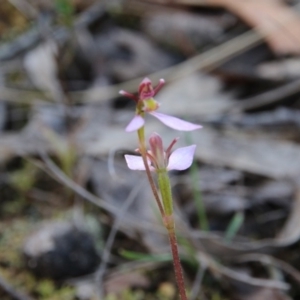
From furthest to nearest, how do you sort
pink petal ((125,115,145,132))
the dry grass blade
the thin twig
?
the thin twig → the dry grass blade → pink petal ((125,115,145,132))

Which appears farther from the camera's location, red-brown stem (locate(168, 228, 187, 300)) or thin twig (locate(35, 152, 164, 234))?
thin twig (locate(35, 152, 164, 234))

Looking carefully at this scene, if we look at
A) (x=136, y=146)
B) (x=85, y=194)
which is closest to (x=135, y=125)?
(x=85, y=194)

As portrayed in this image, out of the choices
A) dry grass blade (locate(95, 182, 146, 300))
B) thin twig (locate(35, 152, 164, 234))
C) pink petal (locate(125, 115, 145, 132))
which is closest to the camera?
pink petal (locate(125, 115, 145, 132))

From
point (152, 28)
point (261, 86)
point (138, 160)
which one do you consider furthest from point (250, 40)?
point (138, 160)

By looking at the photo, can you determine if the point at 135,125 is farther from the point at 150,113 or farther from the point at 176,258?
the point at 176,258

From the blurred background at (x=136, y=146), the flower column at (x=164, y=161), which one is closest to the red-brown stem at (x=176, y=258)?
the flower column at (x=164, y=161)

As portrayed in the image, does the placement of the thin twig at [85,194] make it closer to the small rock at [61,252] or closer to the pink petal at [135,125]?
the small rock at [61,252]

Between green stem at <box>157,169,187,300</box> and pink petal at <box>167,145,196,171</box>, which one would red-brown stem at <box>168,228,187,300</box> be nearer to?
green stem at <box>157,169,187,300</box>

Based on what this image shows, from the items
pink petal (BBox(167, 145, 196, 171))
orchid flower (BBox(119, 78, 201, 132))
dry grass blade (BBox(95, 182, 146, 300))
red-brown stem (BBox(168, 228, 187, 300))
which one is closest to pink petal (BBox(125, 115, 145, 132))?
orchid flower (BBox(119, 78, 201, 132))
